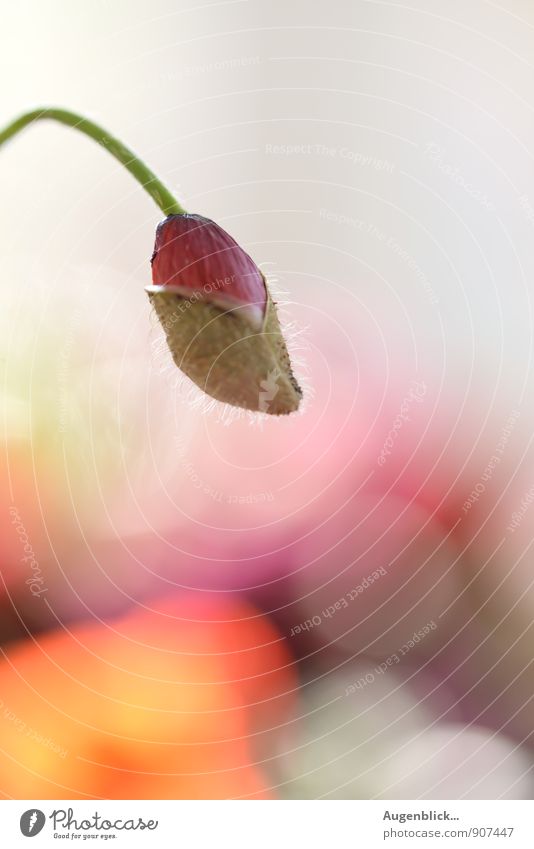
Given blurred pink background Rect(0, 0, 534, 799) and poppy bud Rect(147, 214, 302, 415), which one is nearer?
poppy bud Rect(147, 214, 302, 415)

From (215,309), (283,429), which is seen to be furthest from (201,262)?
(283,429)

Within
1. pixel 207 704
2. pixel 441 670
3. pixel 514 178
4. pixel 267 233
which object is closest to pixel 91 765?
pixel 207 704

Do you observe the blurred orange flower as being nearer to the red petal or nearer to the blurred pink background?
→ the blurred pink background

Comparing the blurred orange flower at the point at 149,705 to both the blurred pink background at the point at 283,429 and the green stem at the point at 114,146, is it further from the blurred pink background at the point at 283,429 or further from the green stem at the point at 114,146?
the green stem at the point at 114,146

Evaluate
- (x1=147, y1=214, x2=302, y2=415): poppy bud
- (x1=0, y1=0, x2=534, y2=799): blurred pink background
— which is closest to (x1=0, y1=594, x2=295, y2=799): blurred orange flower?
(x1=0, y1=0, x2=534, y2=799): blurred pink background

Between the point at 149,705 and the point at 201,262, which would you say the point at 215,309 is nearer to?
the point at 201,262

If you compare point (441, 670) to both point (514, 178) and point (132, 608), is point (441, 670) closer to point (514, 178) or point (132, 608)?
point (132, 608)
